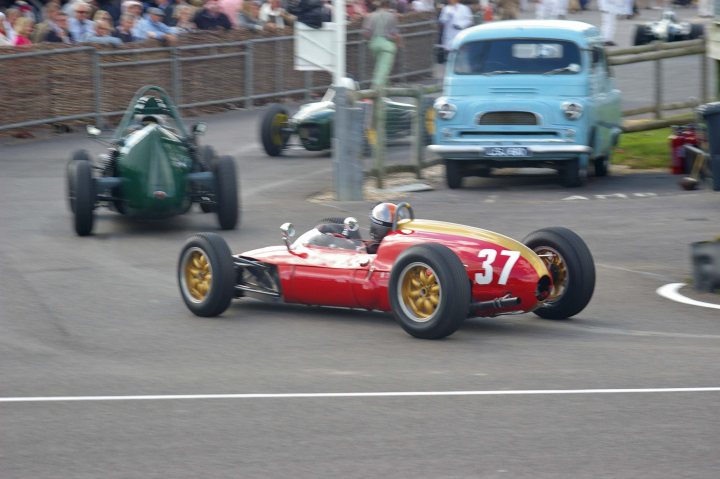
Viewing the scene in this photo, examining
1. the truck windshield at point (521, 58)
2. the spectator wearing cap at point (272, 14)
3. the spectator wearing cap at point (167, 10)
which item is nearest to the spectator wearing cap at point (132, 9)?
the spectator wearing cap at point (167, 10)

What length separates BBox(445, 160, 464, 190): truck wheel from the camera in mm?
18484

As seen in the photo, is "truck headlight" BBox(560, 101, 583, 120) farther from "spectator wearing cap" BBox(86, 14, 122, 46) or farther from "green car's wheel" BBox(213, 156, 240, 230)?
"spectator wearing cap" BBox(86, 14, 122, 46)

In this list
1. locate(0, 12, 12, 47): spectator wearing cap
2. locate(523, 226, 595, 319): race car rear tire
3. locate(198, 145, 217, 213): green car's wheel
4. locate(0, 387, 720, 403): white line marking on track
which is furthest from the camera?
locate(0, 12, 12, 47): spectator wearing cap

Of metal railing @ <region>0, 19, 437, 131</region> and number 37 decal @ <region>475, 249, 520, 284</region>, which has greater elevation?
metal railing @ <region>0, 19, 437, 131</region>

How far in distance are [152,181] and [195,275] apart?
382 centimetres

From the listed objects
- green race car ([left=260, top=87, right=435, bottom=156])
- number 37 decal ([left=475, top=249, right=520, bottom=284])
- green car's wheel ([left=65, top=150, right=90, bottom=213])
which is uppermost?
green race car ([left=260, top=87, right=435, bottom=156])

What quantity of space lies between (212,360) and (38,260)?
4.77 m

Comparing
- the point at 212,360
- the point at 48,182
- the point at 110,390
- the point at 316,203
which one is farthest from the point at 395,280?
the point at 48,182

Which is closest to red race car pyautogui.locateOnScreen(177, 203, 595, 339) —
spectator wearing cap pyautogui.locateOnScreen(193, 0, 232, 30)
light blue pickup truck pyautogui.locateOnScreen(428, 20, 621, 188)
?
light blue pickup truck pyautogui.locateOnScreen(428, 20, 621, 188)

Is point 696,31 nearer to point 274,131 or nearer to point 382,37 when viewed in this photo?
point 382,37

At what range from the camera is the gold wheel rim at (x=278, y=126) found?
21453 mm

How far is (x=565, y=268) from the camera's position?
402 inches

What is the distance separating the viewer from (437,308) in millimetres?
9383

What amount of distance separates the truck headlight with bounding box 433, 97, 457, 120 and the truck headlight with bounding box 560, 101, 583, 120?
4.56 feet
